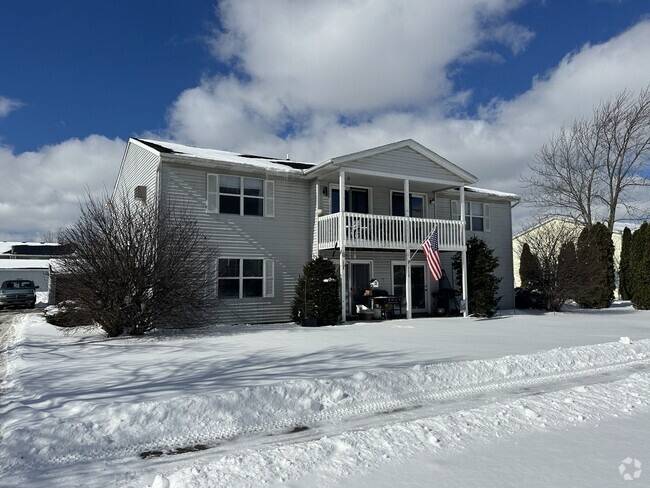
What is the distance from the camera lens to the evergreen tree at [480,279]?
17.8 m

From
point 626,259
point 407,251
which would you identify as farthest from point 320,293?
point 626,259

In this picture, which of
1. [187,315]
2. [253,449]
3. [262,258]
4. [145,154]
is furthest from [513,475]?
[145,154]

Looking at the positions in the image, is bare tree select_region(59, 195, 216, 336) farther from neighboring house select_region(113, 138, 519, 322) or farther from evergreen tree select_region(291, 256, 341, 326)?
evergreen tree select_region(291, 256, 341, 326)

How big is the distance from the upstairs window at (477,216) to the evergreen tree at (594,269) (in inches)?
158

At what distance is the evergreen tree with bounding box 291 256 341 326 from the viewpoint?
1484 centimetres

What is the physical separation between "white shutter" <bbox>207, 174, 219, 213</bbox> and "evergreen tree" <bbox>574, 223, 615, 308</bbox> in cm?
1488

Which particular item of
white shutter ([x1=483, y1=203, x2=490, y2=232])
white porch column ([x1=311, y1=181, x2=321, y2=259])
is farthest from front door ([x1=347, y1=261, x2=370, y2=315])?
white shutter ([x1=483, y1=203, x2=490, y2=232])

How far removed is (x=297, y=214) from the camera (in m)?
17.0

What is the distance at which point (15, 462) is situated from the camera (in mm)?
4059

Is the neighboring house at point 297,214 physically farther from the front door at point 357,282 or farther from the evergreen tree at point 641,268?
the evergreen tree at point 641,268

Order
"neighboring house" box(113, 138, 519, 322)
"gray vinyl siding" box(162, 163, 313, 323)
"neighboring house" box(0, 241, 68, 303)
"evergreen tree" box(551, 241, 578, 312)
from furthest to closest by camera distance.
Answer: "neighboring house" box(0, 241, 68, 303) → "evergreen tree" box(551, 241, 578, 312) → "neighboring house" box(113, 138, 519, 322) → "gray vinyl siding" box(162, 163, 313, 323)

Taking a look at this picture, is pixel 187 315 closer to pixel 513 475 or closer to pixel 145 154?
pixel 145 154

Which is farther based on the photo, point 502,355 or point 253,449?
point 502,355

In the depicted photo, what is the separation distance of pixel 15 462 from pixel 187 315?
28.1 ft
